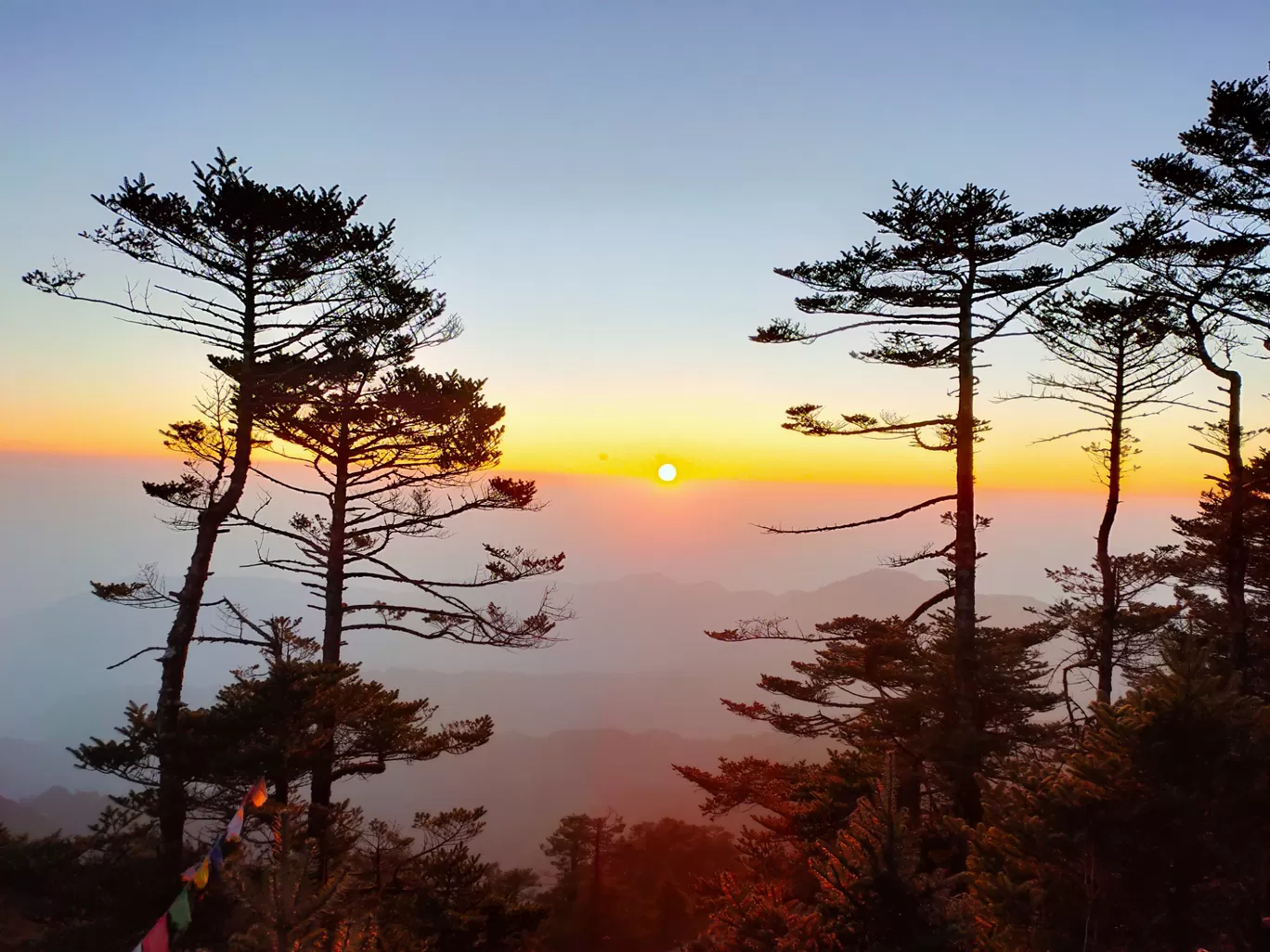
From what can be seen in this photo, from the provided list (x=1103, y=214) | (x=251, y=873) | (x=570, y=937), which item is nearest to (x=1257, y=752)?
(x=1103, y=214)

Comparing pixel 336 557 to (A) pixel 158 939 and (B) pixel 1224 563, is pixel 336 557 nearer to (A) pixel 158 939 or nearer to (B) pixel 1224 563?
(A) pixel 158 939

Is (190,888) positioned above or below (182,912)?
below

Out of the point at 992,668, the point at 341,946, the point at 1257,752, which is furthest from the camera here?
the point at 992,668

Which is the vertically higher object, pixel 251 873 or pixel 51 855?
pixel 251 873

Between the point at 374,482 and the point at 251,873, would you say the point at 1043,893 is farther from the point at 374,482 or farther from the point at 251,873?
the point at 374,482

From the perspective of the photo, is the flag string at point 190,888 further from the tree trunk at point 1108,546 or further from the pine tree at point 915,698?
A: the tree trunk at point 1108,546

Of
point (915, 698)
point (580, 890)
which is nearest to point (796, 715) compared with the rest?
point (915, 698)

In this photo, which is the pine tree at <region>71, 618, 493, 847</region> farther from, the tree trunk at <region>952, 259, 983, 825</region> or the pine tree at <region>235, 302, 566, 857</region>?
the tree trunk at <region>952, 259, 983, 825</region>
